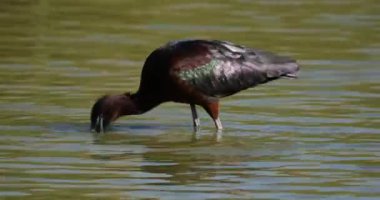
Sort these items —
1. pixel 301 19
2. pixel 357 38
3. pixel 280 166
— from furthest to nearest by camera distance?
pixel 301 19, pixel 357 38, pixel 280 166

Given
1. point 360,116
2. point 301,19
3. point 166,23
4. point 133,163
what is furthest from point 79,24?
point 133,163

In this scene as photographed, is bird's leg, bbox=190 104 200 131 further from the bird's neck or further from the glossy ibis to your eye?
the bird's neck

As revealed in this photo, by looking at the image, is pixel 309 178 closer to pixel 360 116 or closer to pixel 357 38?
pixel 360 116

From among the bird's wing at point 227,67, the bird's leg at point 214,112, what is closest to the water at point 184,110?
the bird's leg at point 214,112

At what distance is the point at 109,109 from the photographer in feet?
48.4

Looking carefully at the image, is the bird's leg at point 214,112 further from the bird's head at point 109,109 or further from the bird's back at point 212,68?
the bird's head at point 109,109

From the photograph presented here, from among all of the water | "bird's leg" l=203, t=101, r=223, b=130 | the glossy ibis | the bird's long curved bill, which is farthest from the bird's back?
the bird's long curved bill

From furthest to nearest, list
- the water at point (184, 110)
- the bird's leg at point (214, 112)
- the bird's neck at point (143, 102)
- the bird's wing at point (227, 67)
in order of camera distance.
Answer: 1. the bird's neck at point (143, 102)
2. the bird's wing at point (227, 67)
3. the bird's leg at point (214, 112)
4. the water at point (184, 110)

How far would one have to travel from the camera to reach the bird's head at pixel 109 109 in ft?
47.8

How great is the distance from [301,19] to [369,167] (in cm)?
857

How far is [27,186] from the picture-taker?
11805 millimetres

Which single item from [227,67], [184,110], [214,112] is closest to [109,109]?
[214,112]

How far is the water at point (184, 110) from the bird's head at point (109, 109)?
5.2 inches

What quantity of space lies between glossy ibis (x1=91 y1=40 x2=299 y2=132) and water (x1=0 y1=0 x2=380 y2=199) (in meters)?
0.20
